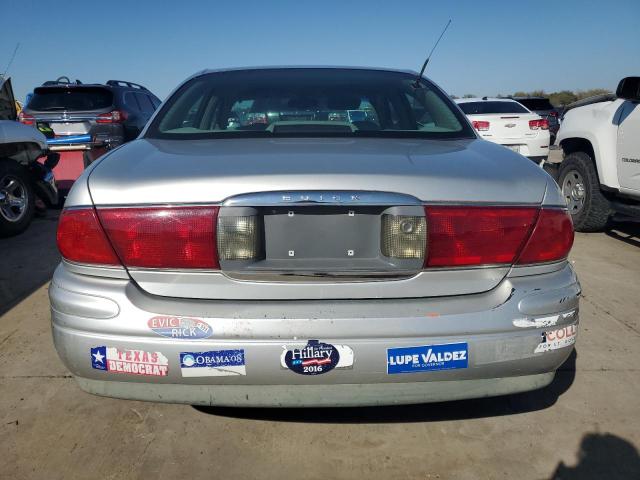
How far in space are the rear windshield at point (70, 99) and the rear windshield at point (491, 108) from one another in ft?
23.1

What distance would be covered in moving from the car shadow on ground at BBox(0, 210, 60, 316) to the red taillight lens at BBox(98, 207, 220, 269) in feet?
8.25

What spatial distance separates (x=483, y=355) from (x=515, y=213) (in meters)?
→ 0.49

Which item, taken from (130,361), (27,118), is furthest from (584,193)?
(27,118)

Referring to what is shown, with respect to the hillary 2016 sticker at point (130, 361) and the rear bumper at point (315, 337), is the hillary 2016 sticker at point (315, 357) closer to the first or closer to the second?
the rear bumper at point (315, 337)

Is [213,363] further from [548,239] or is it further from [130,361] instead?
[548,239]

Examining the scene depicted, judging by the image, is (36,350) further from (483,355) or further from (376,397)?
(483,355)

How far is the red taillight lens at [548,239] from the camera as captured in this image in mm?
1838

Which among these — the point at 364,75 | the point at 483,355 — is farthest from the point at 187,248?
the point at 364,75

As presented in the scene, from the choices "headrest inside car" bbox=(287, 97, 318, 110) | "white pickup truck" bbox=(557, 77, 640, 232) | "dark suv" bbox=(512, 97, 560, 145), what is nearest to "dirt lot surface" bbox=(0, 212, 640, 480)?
"headrest inside car" bbox=(287, 97, 318, 110)

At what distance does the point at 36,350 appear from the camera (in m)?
3.12

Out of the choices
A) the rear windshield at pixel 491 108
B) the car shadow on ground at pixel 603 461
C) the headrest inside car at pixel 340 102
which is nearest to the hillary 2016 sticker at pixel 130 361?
the car shadow on ground at pixel 603 461

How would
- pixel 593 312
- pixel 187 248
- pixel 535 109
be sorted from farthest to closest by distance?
pixel 535 109
pixel 593 312
pixel 187 248

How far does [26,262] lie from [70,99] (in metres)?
4.83

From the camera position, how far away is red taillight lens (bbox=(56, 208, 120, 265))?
1.79m
